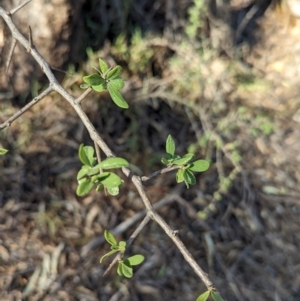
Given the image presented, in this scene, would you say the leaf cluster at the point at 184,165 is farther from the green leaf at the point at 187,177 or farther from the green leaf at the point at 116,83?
the green leaf at the point at 116,83

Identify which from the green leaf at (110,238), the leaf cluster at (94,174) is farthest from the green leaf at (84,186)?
the green leaf at (110,238)

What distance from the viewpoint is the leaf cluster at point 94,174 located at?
714 millimetres

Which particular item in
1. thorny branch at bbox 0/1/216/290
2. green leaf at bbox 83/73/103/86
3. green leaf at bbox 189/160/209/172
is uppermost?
green leaf at bbox 83/73/103/86

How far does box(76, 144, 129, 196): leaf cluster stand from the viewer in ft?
2.34

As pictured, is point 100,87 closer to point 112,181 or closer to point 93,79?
point 93,79

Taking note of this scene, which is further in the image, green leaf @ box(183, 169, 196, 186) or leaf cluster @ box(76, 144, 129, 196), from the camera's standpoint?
green leaf @ box(183, 169, 196, 186)

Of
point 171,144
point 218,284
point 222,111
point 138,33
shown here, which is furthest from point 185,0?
point 171,144

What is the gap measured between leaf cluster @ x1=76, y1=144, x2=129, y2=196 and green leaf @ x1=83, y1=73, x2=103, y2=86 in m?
0.12

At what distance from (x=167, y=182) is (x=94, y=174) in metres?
1.56

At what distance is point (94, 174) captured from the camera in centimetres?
77

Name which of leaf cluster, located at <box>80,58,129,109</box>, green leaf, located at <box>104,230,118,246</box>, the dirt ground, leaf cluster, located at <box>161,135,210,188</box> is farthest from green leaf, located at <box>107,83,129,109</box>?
the dirt ground

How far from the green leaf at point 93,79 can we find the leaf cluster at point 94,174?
4.5 inches

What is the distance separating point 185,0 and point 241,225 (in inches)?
43.3

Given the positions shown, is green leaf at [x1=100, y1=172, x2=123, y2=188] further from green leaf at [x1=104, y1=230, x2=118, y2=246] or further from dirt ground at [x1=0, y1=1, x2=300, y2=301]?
dirt ground at [x1=0, y1=1, x2=300, y2=301]
